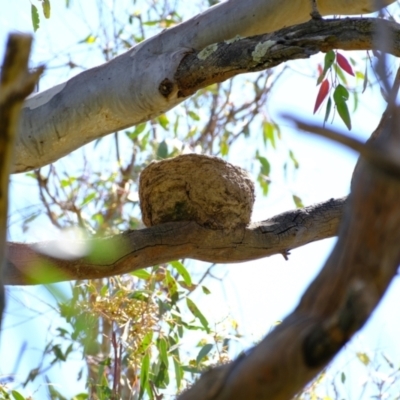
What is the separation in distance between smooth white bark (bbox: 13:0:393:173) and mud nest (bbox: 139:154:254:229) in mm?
160

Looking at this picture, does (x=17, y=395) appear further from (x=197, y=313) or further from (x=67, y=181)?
(x=67, y=181)

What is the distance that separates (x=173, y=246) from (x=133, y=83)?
43cm

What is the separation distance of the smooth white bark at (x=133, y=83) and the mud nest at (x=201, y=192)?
0.16 metres

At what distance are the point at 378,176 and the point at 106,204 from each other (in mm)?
3727

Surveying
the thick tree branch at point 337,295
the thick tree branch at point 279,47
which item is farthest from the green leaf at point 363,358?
the thick tree branch at point 337,295

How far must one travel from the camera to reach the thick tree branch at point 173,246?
186cm

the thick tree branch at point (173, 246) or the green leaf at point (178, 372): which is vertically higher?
the thick tree branch at point (173, 246)

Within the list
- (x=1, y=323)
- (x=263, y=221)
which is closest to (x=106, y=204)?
(x=263, y=221)

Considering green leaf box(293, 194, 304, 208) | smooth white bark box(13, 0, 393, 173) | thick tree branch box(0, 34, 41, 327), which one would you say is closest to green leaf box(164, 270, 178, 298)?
smooth white bark box(13, 0, 393, 173)

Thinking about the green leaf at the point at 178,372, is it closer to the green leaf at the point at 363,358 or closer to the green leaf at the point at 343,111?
the green leaf at the point at 363,358

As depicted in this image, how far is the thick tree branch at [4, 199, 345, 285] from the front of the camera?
6.11 feet

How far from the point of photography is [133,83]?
2033 millimetres

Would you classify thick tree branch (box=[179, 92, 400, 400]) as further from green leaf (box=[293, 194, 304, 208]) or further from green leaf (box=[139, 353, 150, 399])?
green leaf (box=[293, 194, 304, 208])

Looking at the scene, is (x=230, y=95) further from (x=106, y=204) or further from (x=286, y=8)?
(x=286, y=8)
